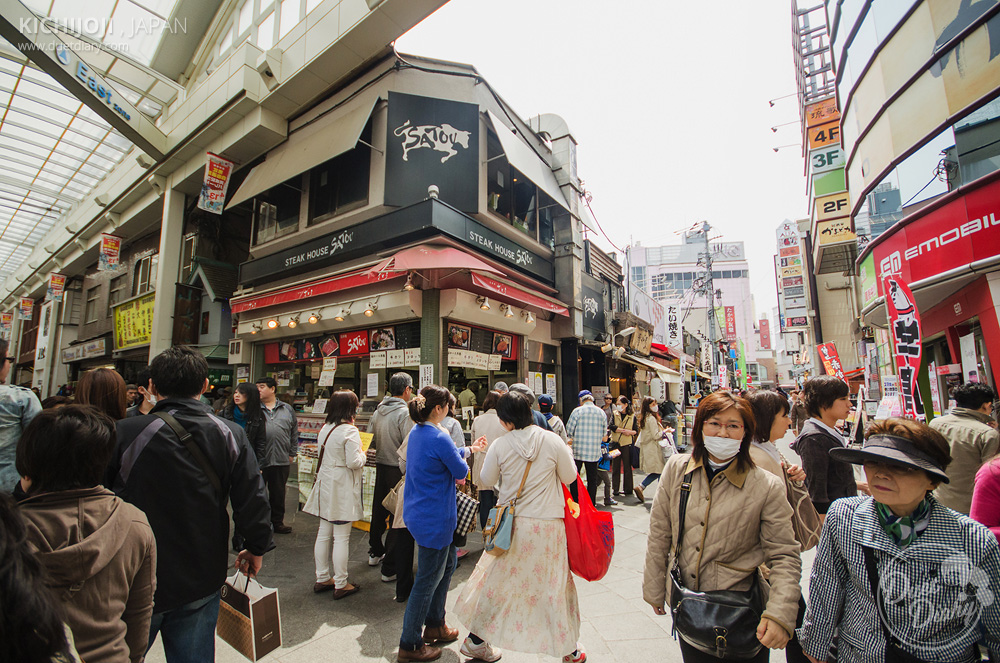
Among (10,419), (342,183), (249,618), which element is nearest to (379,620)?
(249,618)

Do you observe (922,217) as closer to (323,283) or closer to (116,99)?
(323,283)

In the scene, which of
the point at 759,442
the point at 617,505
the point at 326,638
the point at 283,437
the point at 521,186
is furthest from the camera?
the point at 521,186

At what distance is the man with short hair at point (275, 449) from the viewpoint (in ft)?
19.2

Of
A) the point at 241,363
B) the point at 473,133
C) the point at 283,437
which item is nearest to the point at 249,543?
the point at 283,437

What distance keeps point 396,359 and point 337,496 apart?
3991 millimetres

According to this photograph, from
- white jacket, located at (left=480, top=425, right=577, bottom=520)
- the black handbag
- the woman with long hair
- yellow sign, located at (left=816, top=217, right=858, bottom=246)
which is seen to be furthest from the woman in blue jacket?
yellow sign, located at (left=816, top=217, right=858, bottom=246)

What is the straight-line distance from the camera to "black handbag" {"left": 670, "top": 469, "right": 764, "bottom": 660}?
1.86 m

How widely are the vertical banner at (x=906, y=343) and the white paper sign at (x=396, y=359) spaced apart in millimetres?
7195

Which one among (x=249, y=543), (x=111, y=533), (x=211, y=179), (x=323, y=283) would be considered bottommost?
(x=249, y=543)

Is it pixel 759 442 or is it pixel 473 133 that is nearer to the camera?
pixel 759 442

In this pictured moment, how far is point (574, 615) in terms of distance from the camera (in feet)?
9.57

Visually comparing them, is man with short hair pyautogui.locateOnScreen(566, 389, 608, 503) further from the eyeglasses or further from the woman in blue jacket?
the eyeglasses

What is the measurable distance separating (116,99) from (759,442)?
15725 millimetres

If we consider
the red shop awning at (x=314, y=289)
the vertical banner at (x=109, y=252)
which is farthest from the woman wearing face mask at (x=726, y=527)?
the vertical banner at (x=109, y=252)
